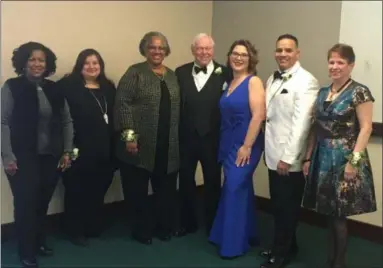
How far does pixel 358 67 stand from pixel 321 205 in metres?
1.31

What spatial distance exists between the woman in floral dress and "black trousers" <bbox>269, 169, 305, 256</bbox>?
0.18m

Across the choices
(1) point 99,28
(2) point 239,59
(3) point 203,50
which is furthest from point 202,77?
(1) point 99,28

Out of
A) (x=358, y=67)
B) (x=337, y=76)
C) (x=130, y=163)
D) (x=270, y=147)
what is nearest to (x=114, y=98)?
(x=130, y=163)

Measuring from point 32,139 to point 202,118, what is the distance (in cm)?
108

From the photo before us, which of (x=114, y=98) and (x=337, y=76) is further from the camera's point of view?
(x=114, y=98)

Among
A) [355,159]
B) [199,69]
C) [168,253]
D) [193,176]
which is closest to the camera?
[355,159]

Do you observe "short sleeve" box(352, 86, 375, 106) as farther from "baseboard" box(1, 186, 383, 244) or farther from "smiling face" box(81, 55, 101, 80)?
"smiling face" box(81, 55, 101, 80)

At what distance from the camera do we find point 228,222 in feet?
8.73

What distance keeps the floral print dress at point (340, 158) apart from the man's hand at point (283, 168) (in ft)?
0.62

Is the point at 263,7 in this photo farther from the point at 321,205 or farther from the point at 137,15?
the point at 321,205

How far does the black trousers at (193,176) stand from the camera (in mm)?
2881

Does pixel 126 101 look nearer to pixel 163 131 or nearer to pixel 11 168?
pixel 163 131

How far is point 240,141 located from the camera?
266cm

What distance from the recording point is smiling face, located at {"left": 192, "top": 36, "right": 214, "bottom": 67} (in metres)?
2.79
